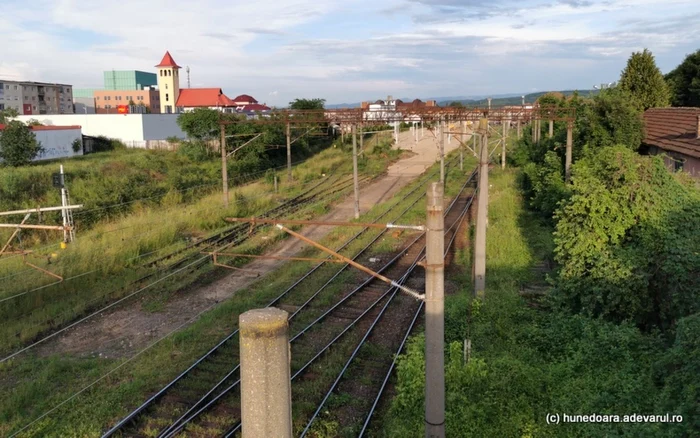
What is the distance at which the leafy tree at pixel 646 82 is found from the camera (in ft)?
100

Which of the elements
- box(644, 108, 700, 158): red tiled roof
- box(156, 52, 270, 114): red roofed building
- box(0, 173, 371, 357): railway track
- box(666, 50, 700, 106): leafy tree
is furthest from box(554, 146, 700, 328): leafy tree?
box(156, 52, 270, 114): red roofed building

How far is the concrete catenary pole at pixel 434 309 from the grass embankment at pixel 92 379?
5.52m

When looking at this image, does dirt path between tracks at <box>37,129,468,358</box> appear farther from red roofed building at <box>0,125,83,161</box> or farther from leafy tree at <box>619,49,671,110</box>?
red roofed building at <box>0,125,83,161</box>

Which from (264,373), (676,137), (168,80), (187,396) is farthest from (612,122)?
(168,80)

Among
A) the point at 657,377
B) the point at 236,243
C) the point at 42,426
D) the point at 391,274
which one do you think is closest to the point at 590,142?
the point at 391,274

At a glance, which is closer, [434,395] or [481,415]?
[434,395]

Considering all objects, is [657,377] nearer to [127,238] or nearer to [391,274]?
[391,274]

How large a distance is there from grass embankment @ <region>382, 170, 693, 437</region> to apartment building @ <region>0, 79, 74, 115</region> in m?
68.4

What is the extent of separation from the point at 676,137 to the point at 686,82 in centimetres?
2170

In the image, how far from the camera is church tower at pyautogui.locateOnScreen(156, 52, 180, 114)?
298 feet

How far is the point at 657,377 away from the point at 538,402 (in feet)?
6.46

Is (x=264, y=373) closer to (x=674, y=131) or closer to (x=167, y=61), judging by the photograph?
(x=674, y=131)

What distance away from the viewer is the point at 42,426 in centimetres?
966

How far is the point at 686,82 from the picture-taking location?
128ft
